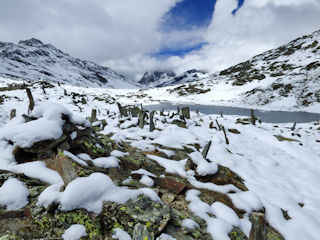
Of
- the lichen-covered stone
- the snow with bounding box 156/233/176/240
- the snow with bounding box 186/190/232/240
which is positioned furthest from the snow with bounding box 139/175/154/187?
the snow with bounding box 156/233/176/240

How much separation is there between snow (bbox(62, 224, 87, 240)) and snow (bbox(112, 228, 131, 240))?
0.44 m

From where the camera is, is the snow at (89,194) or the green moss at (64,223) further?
the snow at (89,194)

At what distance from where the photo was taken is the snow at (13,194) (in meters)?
2.57

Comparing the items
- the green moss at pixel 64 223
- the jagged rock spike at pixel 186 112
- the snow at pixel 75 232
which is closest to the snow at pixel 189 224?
the green moss at pixel 64 223

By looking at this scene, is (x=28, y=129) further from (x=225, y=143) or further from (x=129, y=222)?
(x=225, y=143)

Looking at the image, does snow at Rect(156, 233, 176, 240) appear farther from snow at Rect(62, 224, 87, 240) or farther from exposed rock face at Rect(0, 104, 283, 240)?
snow at Rect(62, 224, 87, 240)

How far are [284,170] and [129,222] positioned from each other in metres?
8.62

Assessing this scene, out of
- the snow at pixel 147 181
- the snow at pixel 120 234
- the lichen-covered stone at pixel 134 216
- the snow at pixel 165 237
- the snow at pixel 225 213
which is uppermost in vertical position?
the lichen-covered stone at pixel 134 216

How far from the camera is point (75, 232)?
2.34 m

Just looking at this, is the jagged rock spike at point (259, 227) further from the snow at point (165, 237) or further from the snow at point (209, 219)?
the snow at point (165, 237)

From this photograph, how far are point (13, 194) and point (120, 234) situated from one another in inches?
77.4

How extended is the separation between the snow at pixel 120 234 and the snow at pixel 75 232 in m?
0.44

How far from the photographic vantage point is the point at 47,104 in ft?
15.3

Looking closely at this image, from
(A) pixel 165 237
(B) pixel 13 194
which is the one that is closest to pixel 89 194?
(B) pixel 13 194
